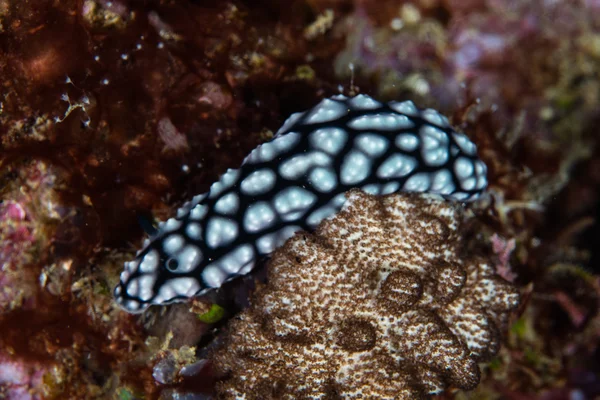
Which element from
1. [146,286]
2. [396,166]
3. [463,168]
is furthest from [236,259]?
[463,168]

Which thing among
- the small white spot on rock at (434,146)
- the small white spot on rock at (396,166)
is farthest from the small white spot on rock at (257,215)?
the small white spot on rock at (434,146)

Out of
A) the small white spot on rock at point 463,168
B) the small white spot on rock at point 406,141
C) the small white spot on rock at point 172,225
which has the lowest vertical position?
the small white spot on rock at point 172,225

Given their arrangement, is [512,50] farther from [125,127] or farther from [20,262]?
[20,262]

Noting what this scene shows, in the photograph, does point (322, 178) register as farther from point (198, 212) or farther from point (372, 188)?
point (198, 212)

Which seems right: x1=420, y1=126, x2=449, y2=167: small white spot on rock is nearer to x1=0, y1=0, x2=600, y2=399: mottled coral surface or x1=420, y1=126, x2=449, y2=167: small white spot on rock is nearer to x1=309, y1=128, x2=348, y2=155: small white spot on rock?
x1=309, y1=128, x2=348, y2=155: small white spot on rock

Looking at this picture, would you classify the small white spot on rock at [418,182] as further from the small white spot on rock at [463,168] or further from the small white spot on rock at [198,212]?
the small white spot on rock at [198,212]

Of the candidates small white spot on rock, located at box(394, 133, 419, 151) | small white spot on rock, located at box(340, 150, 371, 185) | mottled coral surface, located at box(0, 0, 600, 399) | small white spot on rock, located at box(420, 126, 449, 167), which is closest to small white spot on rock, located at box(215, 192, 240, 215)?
mottled coral surface, located at box(0, 0, 600, 399)
